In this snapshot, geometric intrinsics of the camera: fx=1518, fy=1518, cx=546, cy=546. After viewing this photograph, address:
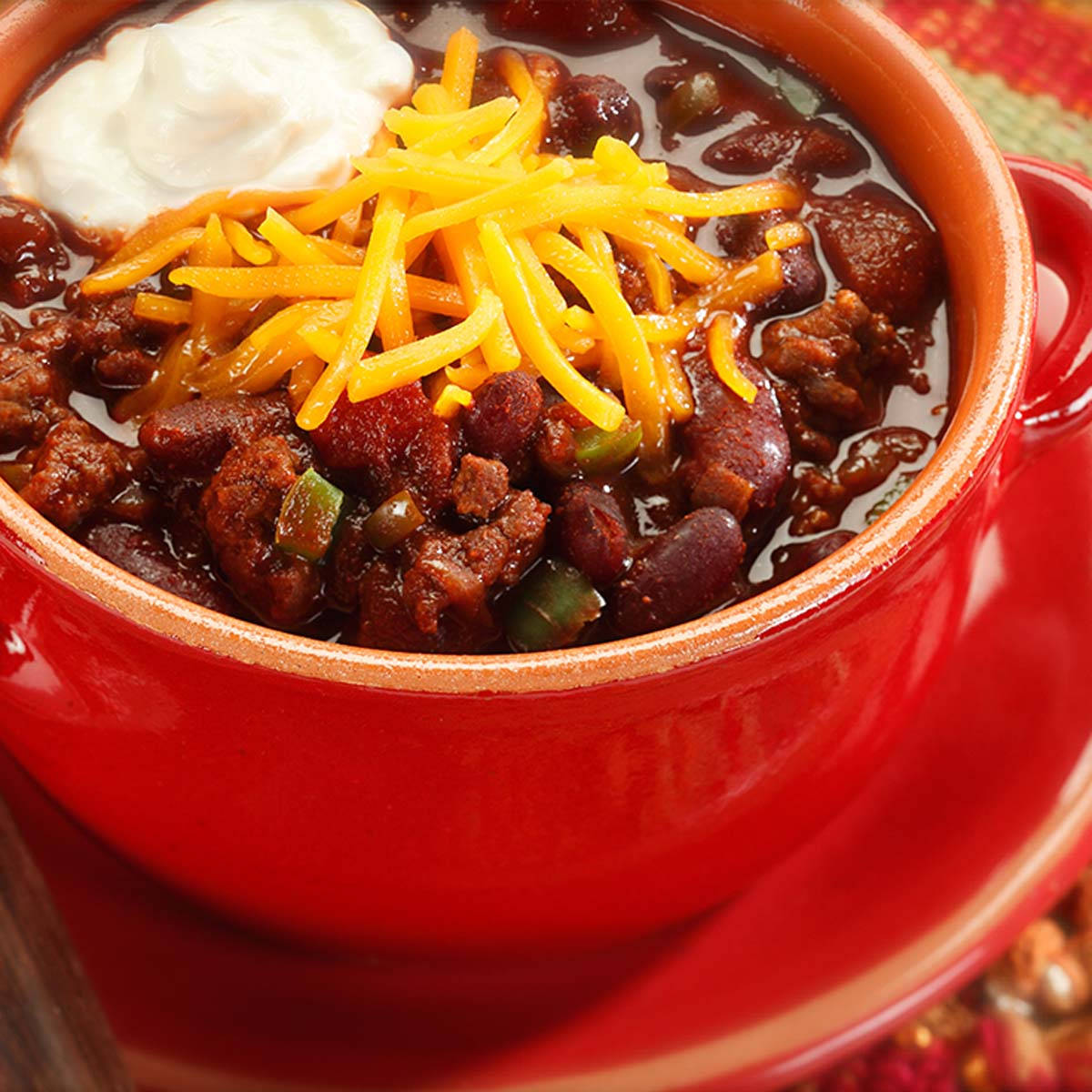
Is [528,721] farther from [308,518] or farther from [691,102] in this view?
[691,102]

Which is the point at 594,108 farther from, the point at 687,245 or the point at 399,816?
the point at 399,816

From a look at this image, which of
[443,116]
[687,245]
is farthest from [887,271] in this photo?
[443,116]

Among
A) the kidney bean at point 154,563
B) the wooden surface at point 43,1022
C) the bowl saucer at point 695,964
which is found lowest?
the wooden surface at point 43,1022

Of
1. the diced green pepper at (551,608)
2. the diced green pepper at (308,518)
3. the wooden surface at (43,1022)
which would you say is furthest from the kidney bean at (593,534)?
the wooden surface at (43,1022)

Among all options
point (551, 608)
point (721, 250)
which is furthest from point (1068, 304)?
point (551, 608)

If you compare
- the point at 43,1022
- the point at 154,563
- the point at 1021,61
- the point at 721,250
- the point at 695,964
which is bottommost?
the point at 43,1022

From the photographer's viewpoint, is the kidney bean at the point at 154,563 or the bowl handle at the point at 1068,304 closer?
the kidney bean at the point at 154,563

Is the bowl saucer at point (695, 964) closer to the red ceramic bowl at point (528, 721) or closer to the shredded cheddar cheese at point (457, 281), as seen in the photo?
the red ceramic bowl at point (528, 721)
